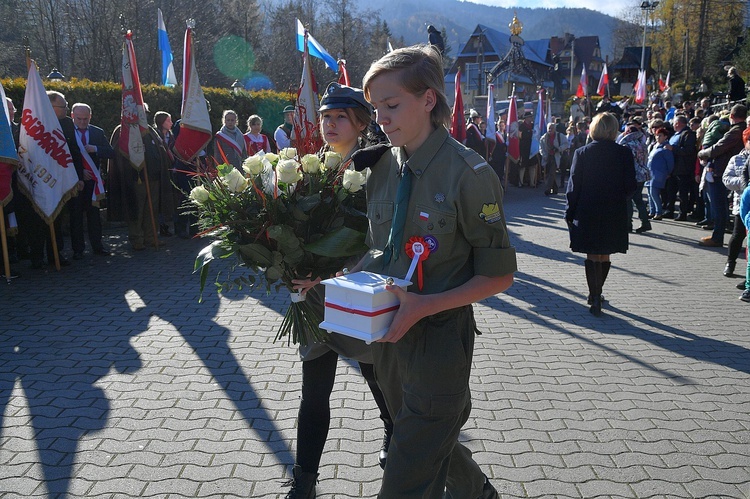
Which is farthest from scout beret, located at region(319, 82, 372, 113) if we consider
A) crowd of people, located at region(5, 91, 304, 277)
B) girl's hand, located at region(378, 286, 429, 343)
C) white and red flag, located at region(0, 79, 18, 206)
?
white and red flag, located at region(0, 79, 18, 206)

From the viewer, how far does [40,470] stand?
12.1 feet

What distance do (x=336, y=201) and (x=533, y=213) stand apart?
1268 centimetres

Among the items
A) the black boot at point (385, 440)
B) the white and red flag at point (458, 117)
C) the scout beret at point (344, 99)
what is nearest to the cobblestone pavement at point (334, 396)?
the black boot at point (385, 440)

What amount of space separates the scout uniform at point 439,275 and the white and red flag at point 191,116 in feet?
27.7

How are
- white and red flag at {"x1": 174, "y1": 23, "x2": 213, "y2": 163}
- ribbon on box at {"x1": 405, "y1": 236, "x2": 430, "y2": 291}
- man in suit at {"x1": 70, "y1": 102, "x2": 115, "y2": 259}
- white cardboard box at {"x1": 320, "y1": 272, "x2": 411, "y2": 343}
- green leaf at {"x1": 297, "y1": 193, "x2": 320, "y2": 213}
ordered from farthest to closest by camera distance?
white and red flag at {"x1": 174, "y1": 23, "x2": 213, "y2": 163}
man in suit at {"x1": 70, "y1": 102, "x2": 115, "y2": 259}
green leaf at {"x1": 297, "y1": 193, "x2": 320, "y2": 213}
ribbon on box at {"x1": 405, "y1": 236, "x2": 430, "y2": 291}
white cardboard box at {"x1": 320, "y1": 272, "x2": 411, "y2": 343}

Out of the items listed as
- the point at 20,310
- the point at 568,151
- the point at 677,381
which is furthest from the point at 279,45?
the point at 677,381

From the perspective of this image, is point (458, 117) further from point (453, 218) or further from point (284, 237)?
point (453, 218)

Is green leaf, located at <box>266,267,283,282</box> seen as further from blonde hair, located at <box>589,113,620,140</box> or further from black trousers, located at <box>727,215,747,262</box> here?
black trousers, located at <box>727,215,747,262</box>

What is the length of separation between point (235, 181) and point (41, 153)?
689cm

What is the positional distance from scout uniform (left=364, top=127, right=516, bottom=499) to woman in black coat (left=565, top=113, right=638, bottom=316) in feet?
15.7

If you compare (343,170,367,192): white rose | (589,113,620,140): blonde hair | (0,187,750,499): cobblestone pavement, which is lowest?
(0,187,750,499): cobblestone pavement

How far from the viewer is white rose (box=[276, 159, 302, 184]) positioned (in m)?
2.88

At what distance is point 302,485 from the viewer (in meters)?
3.23

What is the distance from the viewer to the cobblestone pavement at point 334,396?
11.9 feet
